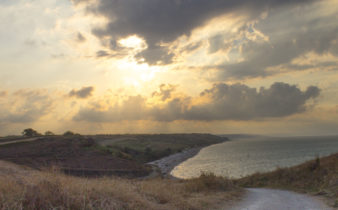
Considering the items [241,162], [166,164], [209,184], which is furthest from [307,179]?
[166,164]

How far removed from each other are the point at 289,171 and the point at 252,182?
3731 mm

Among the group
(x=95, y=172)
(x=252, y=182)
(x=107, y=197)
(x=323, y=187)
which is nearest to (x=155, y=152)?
(x=95, y=172)

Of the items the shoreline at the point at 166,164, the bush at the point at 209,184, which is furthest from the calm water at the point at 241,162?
the bush at the point at 209,184

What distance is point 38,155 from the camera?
4394 centimetres

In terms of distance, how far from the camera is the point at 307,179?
2081cm

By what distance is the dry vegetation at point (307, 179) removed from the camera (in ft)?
58.0

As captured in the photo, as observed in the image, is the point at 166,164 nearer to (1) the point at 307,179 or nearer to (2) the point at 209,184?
(1) the point at 307,179

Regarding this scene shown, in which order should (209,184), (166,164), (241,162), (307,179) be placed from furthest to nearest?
(166,164)
(241,162)
(307,179)
(209,184)

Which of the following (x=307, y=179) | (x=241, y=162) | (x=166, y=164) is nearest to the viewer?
(x=307, y=179)

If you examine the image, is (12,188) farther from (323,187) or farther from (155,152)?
(155,152)

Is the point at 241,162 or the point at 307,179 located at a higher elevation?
the point at 307,179

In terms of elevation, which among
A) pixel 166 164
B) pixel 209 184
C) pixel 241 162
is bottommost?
pixel 166 164

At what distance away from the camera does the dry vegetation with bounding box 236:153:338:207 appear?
58.0ft

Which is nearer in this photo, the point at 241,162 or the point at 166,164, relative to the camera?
the point at 241,162
